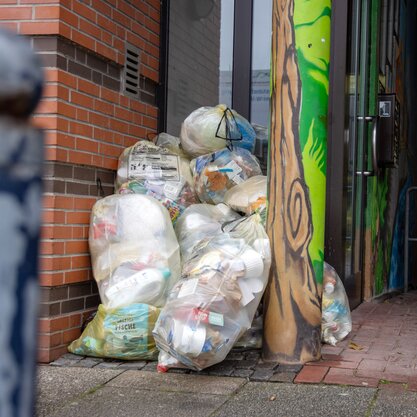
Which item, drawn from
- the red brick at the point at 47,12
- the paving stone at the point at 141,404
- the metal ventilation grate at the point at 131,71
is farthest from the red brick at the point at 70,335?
the red brick at the point at 47,12

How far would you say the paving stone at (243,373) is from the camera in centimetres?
392

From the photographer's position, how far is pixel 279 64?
4.21 meters

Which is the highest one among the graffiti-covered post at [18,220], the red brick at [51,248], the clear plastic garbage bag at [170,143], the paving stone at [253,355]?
the clear plastic garbage bag at [170,143]

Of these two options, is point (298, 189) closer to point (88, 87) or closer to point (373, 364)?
point (373, 364)

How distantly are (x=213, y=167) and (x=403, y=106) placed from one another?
442 centimetres

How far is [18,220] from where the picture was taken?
81cm

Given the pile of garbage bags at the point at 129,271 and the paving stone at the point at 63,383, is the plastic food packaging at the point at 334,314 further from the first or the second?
the paving stone at the point at 63,383

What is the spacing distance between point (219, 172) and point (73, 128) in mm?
1239

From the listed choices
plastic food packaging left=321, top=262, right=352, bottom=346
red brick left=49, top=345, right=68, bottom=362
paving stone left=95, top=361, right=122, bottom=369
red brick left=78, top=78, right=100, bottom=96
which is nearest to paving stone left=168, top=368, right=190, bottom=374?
paving stone left=95, top=361, right=122, bottom=369

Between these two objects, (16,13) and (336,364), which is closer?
(336,364)

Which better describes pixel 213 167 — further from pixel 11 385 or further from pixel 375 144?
pixel 11 385

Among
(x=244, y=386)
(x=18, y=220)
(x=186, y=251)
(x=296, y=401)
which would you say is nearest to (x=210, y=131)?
(x=186, y=251)

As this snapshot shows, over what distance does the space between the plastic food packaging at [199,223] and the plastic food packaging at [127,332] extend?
680mm

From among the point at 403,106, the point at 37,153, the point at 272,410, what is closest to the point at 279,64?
the point at 272,410
